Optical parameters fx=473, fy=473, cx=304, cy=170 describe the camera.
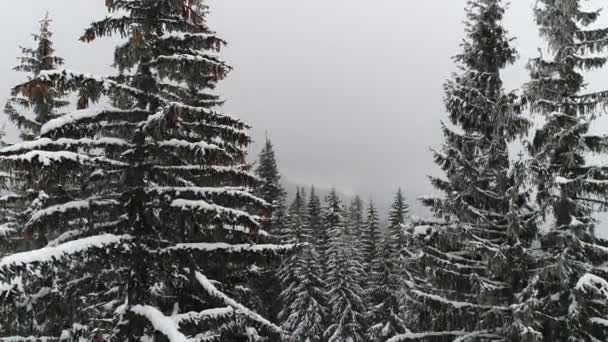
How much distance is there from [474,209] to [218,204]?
7393 mm

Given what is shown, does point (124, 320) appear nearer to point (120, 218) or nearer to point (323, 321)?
point (120, 218)

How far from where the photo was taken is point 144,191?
737 centimetres

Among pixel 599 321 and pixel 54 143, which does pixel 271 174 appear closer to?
pixel 599 321

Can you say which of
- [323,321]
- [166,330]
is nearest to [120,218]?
[166,330]

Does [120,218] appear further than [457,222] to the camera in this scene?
No

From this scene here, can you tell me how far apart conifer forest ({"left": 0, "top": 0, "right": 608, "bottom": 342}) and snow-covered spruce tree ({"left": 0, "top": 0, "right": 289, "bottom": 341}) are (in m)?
0.03

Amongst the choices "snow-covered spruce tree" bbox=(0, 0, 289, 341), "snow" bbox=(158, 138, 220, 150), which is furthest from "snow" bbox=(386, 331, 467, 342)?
"snow" bbox=(158, 138, 220, 150)

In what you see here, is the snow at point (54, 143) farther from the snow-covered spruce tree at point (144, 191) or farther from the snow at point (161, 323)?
the snow at point (161, 323)

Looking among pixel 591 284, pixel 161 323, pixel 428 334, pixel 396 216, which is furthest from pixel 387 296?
pixel 161 323

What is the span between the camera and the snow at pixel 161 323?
19.8 feet

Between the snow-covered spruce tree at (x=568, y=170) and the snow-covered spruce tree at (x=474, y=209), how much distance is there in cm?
78

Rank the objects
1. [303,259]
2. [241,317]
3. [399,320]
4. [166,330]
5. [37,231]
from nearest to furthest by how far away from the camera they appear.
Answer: [166,330]
[37,231]
[241,317]
[399,320]
[303,259]

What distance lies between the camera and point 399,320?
32438mm

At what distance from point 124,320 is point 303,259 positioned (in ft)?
105
